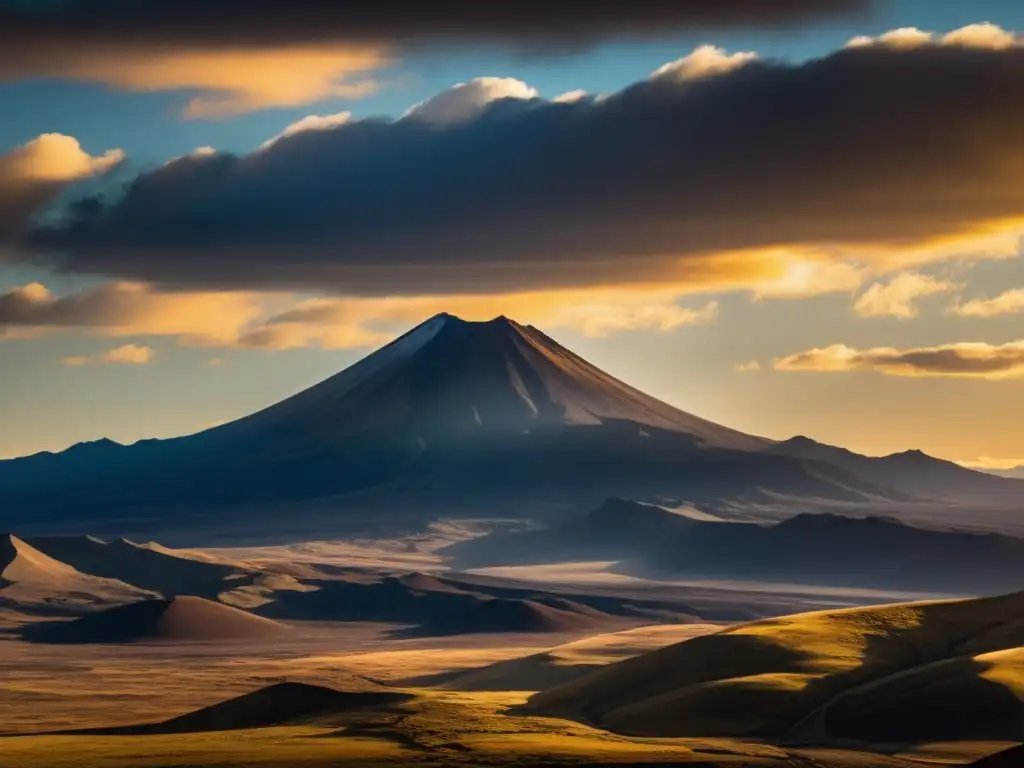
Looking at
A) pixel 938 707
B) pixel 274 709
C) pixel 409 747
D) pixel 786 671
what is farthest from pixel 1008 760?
pixel 274 709

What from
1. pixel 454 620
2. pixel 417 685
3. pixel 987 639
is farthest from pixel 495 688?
pixel 454 620

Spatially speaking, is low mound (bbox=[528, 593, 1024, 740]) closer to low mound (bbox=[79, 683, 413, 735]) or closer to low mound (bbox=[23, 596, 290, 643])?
low mound (bbox=[79, 683, 413, 735])

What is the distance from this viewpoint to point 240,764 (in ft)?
248

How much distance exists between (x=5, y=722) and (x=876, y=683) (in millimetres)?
44929

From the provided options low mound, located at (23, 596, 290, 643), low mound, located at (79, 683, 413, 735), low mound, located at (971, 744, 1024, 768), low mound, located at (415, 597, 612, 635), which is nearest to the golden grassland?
low mound, located at (79, 683, 413, 735)

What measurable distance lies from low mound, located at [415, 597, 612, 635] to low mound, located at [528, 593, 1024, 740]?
6656cm

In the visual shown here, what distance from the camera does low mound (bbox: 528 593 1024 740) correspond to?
8894cm

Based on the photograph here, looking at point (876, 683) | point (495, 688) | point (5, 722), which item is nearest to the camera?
point (876, 683)

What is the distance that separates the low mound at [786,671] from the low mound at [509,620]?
66.6 metres

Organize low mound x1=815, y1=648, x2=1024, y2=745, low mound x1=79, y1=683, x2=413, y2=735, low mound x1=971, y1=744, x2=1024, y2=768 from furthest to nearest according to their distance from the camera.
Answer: low mound x1=79, y1=683, x2=413, y2=735, low mound x1=815, y1=648, x2=1024, y2=745, low mound x1=971, y1=744, x2=1024, y2=768

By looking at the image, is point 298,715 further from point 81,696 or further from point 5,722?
point 81,696

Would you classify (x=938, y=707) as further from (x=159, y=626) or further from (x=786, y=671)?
(x=159, y=626)

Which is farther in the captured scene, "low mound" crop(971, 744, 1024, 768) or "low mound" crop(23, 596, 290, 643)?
"low mound" crop(23, 596, 290, 643)

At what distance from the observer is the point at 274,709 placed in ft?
319
